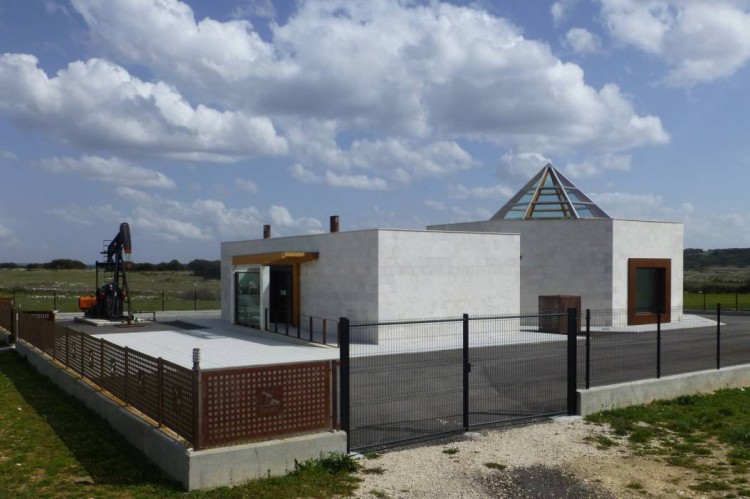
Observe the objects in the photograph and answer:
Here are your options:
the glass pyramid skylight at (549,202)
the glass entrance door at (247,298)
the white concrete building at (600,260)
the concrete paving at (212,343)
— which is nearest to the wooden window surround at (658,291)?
the white concrete building at (600,260)

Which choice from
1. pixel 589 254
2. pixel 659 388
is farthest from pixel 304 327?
pixel 659 388

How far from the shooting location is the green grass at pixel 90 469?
7246mm

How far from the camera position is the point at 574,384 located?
11.0 meters

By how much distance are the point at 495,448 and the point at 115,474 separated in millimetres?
4905

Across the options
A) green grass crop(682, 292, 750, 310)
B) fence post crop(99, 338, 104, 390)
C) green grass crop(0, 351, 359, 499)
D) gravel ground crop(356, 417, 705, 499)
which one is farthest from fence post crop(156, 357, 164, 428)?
green grass crop(682, 292, 750, 310)

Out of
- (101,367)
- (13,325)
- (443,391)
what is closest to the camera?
(101,367)

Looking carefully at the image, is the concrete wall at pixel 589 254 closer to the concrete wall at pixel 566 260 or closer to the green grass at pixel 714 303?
the concrete wall at pixel 566 260

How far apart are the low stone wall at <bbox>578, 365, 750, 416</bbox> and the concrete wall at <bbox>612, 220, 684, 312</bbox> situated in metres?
12.5

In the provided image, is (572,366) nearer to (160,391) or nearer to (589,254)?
(160,391)

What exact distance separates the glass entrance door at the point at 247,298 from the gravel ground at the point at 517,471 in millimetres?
16219

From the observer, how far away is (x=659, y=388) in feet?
39.8

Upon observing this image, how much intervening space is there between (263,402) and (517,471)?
3.24 m

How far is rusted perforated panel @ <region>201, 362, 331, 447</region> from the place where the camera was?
7547mm

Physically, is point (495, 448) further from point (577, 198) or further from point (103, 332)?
point (577, 198)
